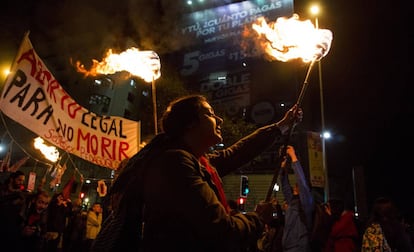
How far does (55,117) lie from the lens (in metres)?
6.16

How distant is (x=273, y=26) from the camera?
14.2 ft

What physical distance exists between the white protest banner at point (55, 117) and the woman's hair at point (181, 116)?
3.99m

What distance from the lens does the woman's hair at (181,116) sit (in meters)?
2.17

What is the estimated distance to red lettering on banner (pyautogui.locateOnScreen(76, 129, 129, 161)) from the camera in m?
6.80

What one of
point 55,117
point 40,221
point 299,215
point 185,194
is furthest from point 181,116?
point 40,221

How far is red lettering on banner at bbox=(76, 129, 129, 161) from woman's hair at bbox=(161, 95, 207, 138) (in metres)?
4.93

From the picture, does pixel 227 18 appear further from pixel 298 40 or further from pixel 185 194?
pixel 185 194

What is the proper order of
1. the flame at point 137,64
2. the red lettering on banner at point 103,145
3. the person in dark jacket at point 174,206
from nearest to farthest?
the person in dark jacket at point 174,206 → the flame at point 137,64 → the red lettering on banner at point 103,145

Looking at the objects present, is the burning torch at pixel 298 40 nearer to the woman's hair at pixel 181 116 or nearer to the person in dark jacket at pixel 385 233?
the woman's hair at pixel 181 116

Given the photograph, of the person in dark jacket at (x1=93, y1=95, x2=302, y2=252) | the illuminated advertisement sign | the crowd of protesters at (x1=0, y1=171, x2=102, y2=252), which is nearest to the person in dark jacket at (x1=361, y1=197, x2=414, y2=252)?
the person in dark jacket at (x1=93, y1=95, x2=302, y2=252)

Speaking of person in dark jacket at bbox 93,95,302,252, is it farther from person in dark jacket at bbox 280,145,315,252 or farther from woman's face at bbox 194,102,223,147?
person in dark jacket at bbox 280,145,315,252

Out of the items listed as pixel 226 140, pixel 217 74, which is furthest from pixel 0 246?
pixel 217 74

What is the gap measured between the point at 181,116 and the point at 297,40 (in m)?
2.21

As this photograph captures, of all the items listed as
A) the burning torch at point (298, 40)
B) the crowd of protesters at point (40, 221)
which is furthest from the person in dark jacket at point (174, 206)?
the crowd of protesters at point (40, 221)
